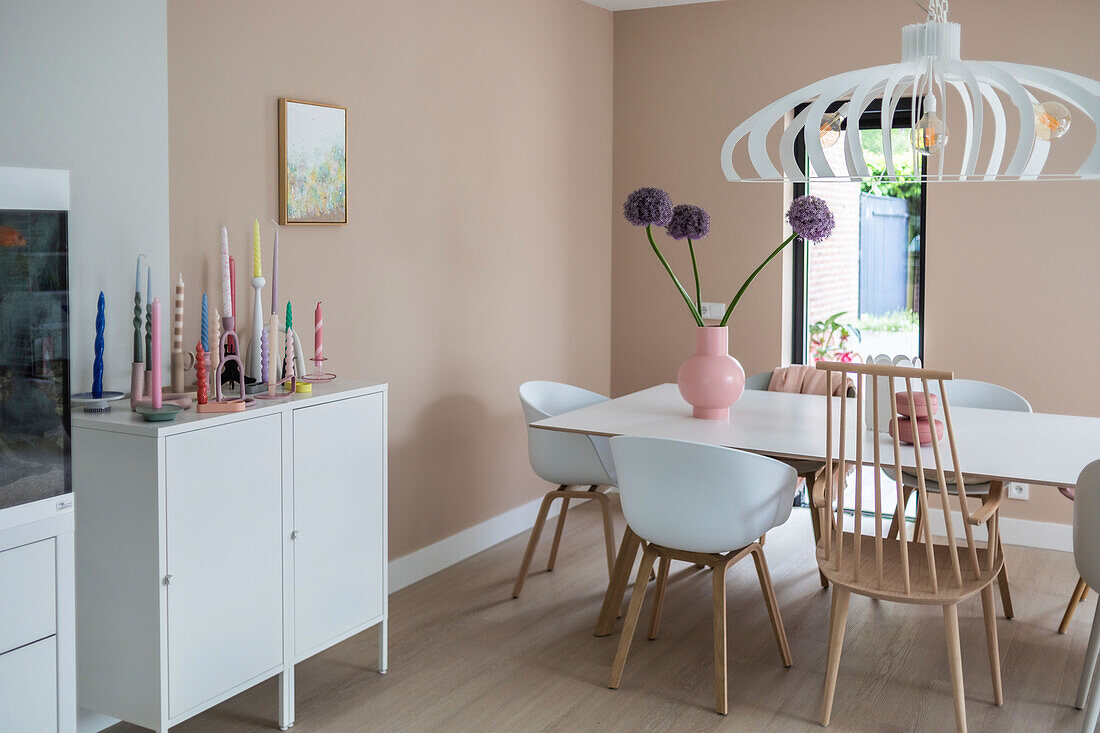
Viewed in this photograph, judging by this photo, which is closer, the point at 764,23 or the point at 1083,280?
the point at 1083,280

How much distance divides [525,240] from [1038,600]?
2.61 metres

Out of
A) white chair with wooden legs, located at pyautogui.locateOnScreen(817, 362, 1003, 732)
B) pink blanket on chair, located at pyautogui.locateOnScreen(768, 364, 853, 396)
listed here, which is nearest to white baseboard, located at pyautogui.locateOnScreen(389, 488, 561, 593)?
pink blanket on chair, located at pyautogui.locateOnScreen(768, 364, 853, 396)

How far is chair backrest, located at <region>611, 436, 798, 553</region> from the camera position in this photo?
8.96ft

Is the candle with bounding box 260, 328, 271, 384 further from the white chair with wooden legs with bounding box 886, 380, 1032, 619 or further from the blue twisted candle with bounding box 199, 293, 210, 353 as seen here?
the white chair with wooden legs with bounding box 886, 380, 1032, 619

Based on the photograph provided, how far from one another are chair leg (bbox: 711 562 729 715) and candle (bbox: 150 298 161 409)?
1.62 meters

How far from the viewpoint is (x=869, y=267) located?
4.89m

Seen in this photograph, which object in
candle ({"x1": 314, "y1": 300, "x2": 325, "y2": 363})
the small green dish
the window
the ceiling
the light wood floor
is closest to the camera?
the small green dish

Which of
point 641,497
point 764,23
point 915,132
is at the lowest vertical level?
point 641,497

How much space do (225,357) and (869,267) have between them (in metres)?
3.26

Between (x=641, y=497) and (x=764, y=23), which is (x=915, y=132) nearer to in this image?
(x=641, y=497)

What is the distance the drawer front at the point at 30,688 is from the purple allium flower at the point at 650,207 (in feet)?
7.10

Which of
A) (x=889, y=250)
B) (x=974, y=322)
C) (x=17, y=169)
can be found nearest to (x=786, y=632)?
(x=974, y=322)

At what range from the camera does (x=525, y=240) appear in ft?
15.2

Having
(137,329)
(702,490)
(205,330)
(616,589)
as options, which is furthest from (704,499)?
(137,329)
